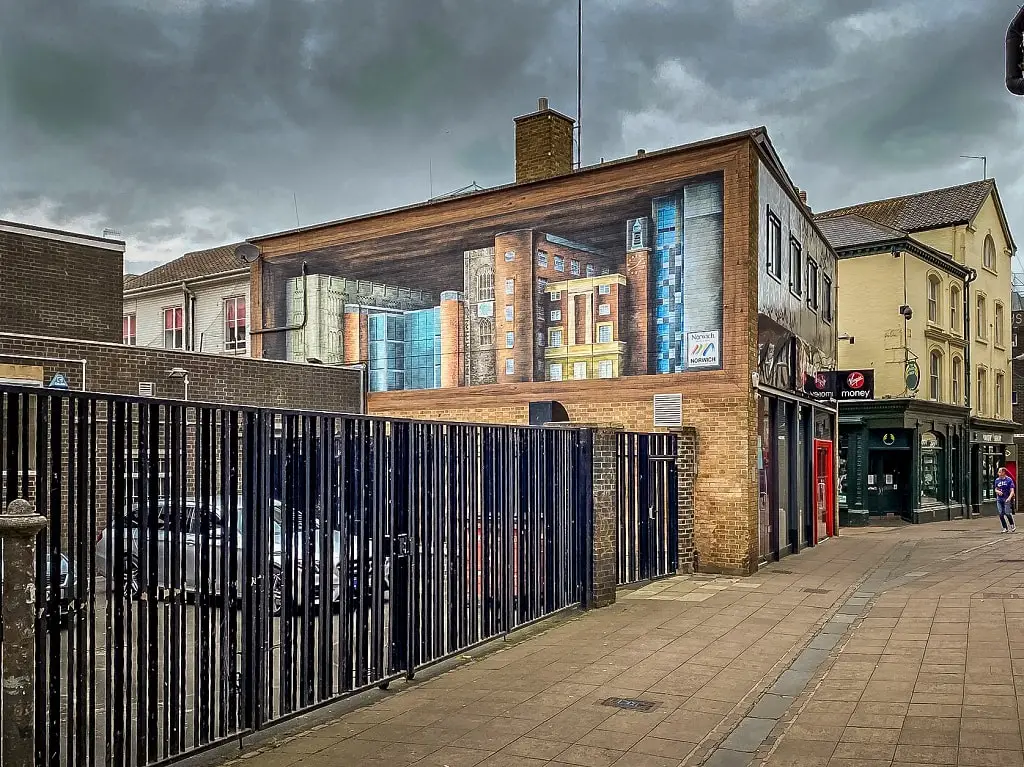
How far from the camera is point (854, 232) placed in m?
30.7

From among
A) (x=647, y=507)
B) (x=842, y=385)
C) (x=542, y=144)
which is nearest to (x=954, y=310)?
(x=842, y=385)

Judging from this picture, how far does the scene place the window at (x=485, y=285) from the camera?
18.2m

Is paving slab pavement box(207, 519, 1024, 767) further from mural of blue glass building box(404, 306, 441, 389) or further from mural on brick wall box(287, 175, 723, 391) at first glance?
mural of blue glass building box(404, 306, 441, 389)

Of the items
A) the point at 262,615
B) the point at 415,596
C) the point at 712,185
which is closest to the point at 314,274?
the point at 712,185

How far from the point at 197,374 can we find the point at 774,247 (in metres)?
11.2

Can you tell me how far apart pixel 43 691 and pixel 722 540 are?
11.7 meters

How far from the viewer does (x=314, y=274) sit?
2112cm

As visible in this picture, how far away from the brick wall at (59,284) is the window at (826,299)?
1575 centimetres

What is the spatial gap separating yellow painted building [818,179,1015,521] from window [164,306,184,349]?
19.9m

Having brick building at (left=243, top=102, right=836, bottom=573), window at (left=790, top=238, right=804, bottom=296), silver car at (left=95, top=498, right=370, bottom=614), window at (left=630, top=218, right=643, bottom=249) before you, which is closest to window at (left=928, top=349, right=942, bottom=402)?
brick building at (left=243, top=102, right=836, bottom=573)

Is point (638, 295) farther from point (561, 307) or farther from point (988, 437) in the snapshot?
point (988, 437)

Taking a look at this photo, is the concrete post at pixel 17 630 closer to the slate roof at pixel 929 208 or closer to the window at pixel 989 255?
the slate roof at pixel 929 208

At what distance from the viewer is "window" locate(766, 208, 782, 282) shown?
16531 millimetres

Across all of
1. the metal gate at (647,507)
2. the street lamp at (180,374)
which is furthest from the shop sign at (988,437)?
the street lamp at (180,374)
